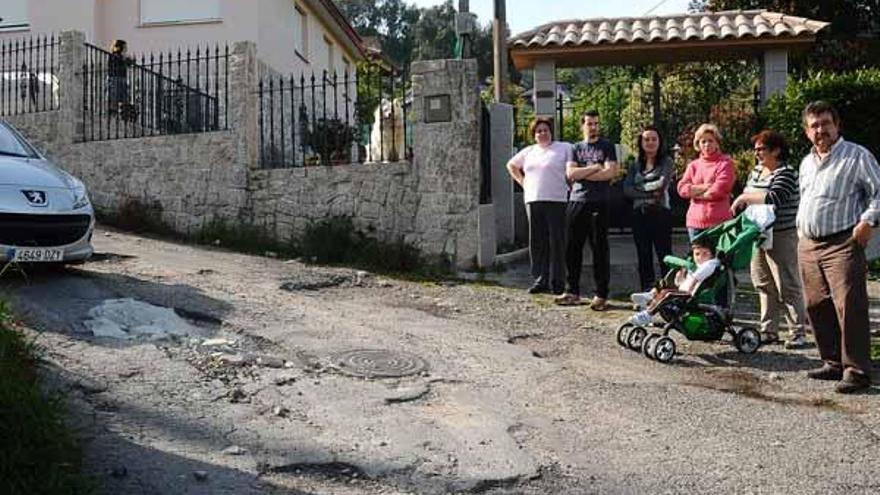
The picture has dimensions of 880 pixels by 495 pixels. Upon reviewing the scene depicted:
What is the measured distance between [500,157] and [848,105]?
4.30 m

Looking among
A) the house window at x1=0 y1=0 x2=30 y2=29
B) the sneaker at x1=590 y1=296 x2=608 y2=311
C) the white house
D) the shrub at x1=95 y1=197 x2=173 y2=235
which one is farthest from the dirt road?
the house window at x1=0 y1=0 x2=30 y2=29

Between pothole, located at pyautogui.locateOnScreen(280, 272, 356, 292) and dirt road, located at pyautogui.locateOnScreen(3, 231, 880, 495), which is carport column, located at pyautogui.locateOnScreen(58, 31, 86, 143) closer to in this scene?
pothole, located at pyautogui.locateOnScreen(280, 272, 356, 292)

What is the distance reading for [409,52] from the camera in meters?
73.5

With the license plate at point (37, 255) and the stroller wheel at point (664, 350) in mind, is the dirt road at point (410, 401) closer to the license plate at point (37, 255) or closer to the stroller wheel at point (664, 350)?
the stroller wheel at point (664, 350)

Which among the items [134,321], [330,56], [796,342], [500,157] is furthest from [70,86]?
[330,56]

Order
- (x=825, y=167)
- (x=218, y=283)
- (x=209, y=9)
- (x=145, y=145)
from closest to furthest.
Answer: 1. (x=825, y=167)
2. (x=218, y=283)
3. (x=145, y=145)
4. (x=209, y=9)

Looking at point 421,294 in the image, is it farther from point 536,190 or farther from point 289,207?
point 289,207

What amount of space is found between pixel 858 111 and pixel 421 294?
608 cm

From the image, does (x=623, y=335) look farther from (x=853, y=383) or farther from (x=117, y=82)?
(x=117, y=82)

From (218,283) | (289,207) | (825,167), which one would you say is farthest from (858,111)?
(218,283)

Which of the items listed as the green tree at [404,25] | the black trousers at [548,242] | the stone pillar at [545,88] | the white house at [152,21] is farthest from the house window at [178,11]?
the green tree at [404,25]

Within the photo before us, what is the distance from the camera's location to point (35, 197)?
7297 millimetres

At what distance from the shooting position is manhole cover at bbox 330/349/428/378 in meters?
6.08

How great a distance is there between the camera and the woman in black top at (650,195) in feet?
26.5
